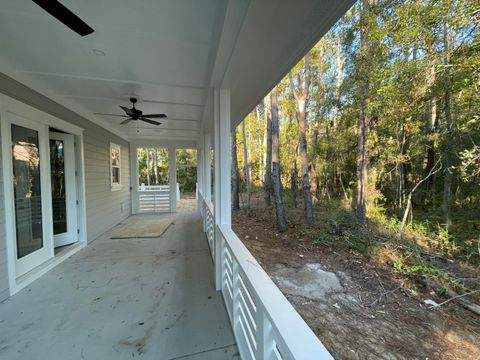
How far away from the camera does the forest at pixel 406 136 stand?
2898 millimetres

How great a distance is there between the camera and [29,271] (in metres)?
2.60

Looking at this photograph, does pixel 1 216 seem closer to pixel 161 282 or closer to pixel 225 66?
pixel 161 282

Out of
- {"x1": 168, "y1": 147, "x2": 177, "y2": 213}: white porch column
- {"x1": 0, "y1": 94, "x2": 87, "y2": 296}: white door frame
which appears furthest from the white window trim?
{"x1": 168, "y1": 147, "x2": 177, "y2": 213}: white porch column

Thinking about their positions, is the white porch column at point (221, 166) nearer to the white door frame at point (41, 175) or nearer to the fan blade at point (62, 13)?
the fan blade at point (62, 13)

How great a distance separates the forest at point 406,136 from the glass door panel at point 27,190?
12.6ft

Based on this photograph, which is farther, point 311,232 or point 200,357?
point 311,232

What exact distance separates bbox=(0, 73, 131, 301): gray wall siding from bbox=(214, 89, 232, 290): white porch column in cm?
229

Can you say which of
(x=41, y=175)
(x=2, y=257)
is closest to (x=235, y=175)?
(x=41, y=175)

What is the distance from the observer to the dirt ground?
1894mm

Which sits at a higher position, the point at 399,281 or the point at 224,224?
the point at 224,224

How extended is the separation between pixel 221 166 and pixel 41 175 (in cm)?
263

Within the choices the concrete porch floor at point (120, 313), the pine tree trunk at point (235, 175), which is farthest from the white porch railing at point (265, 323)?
the pine tree trunk at point (235, 175)

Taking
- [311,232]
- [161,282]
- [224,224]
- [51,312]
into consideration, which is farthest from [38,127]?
[311,232]

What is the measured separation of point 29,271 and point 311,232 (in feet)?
16.5
